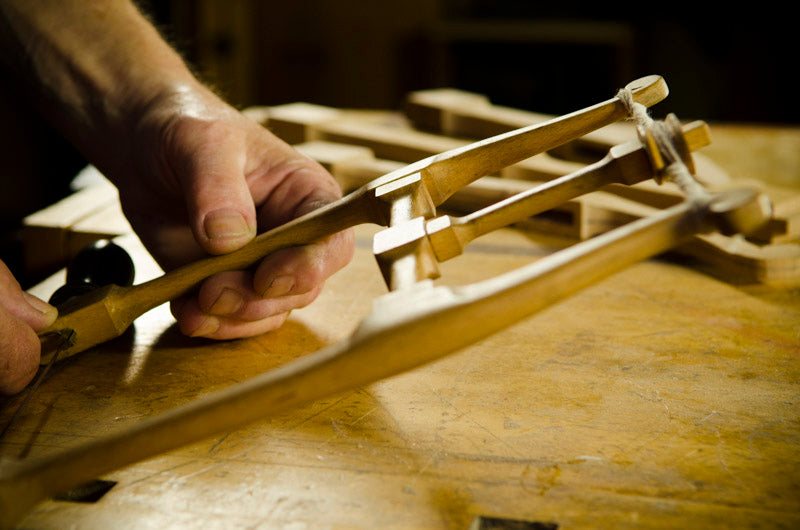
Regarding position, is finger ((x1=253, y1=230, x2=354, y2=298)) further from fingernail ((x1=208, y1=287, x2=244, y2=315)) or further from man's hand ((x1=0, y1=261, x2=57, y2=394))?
man's hand ((x1=0, y1=261, x2=57, y2=394))

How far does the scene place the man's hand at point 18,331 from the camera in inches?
29.3

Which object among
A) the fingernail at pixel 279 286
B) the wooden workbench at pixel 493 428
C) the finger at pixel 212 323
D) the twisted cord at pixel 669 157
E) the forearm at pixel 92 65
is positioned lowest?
the wooden workbench at pixel 493 428

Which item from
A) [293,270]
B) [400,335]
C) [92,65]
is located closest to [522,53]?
[92,65]

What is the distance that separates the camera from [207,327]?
89 centimetres

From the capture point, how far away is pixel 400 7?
419 cm

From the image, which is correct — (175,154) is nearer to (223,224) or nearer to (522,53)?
(223,224)

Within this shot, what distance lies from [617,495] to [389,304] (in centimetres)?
25

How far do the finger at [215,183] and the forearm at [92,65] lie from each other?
0.45 feet

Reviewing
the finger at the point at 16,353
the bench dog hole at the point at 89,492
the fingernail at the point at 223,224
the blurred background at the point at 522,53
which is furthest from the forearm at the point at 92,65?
the blurred background at the point at 522,53

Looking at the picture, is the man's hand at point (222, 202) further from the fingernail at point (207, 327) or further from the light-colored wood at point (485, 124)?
the light-colored wood at point (485, 124)

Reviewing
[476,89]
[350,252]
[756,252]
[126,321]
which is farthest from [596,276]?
[476,89]

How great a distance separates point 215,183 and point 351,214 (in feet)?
0.62

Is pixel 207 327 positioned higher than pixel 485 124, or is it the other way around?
pixel 485 124

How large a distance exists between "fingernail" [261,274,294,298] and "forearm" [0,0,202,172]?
383mm
